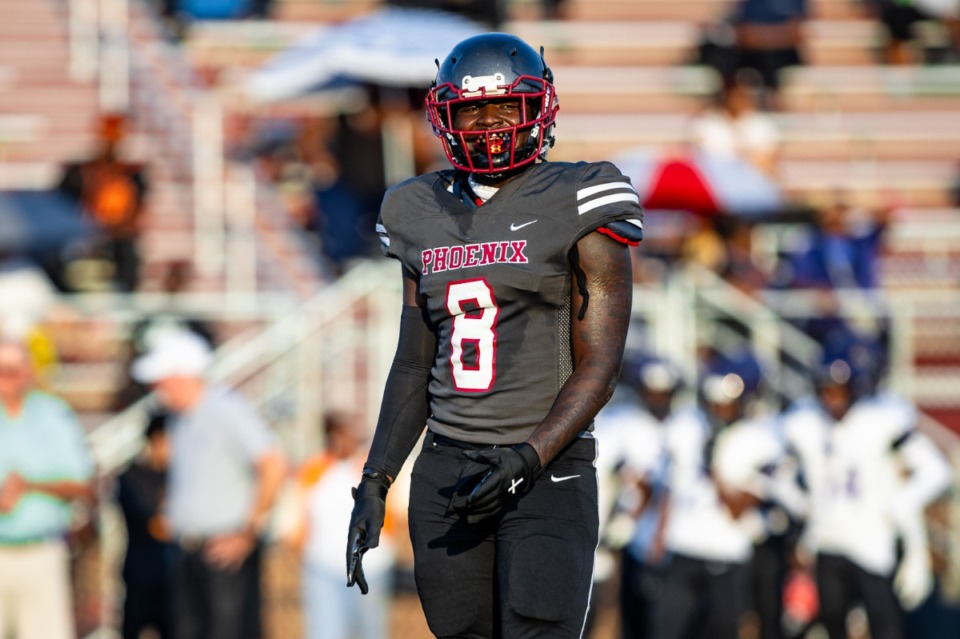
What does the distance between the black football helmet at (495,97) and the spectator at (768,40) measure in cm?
1131

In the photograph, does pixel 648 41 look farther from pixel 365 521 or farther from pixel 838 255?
pixel 365 521

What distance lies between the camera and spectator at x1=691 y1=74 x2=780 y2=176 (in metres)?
13.9

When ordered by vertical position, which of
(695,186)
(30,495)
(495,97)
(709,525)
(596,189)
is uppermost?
(695,186)

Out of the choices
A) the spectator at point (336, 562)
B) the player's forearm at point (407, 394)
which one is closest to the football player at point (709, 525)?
the spectator at point (336, 562)

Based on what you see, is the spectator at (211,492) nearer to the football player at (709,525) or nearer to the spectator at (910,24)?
the football player at (709,525)

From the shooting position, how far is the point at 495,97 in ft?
14.0

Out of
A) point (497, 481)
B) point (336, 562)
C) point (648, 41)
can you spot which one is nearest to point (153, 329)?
point (336, 562)

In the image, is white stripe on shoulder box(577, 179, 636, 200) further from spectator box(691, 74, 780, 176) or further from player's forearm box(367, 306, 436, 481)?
spectator box(691, 74, 780, 176)

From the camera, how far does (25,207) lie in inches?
443

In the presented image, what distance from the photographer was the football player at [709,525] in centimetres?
952

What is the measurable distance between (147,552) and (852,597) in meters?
3.78

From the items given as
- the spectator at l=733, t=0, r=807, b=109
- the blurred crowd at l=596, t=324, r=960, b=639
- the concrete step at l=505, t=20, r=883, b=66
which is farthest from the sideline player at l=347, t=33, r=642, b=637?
the concrete step at l=505, t=20, r=883, b=66

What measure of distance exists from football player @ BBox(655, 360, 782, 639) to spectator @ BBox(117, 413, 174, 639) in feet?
8.73

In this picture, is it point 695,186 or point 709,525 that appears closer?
point 709,525
